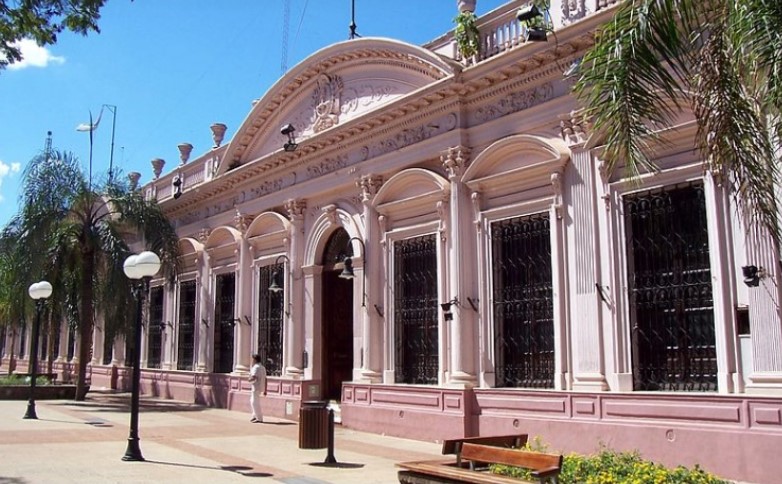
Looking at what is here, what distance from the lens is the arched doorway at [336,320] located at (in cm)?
1873

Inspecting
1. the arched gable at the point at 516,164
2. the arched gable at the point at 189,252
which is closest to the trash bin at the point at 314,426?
the arched gable at the point at 516,164

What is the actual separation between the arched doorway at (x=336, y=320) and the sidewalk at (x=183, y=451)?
1.60 meters

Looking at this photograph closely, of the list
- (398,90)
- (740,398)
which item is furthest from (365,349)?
(740,398)

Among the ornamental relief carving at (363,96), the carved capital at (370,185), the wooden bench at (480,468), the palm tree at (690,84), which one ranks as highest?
the ornamental relief carving at (363,96)

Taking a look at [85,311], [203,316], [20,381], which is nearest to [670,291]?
[203,316]

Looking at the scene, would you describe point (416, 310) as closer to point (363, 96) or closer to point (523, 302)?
point (523, 302)

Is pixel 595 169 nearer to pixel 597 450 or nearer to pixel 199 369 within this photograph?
pixel 597 450

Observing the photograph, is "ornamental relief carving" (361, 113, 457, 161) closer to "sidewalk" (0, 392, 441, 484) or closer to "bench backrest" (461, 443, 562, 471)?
"sidewalk" (0, 392, 441, 484)

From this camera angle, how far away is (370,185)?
16875mm

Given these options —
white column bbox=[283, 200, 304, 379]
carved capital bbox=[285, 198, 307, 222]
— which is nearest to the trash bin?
white column bbox=[283, 200, 304, 379]

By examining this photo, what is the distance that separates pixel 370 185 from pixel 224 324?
824 cm

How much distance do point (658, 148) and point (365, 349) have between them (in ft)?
24.8

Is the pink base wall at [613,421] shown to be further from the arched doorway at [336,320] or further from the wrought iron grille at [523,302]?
the arched doorway at [336,320]

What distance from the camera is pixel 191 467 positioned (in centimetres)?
1077
